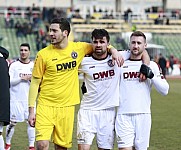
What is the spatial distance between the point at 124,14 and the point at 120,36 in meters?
4.77

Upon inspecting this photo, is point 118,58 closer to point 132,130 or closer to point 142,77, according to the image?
point 142,77

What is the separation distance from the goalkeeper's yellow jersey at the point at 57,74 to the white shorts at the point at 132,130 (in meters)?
0.75

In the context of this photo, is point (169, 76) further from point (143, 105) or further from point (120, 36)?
point (143, 105)

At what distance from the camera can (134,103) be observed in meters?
9.06

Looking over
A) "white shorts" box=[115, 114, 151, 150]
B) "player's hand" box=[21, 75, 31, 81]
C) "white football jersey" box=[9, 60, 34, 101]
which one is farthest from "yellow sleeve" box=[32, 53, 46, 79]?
"white football jersey" box=[9, 60, 34, 101]

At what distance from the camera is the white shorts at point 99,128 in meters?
9.16

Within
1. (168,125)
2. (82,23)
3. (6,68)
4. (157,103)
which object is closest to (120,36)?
(82,23)

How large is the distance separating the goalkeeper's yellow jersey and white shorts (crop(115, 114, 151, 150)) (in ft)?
2.47

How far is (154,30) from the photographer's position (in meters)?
51.6

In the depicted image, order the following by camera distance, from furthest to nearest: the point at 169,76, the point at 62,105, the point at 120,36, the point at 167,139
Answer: the point at 120,36, the point at 169,76, the point at 167,139, the point at 62,105

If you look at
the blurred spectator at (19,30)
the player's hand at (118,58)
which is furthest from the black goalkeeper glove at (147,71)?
the blurred spectator at (19,30)

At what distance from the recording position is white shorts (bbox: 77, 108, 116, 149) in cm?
916

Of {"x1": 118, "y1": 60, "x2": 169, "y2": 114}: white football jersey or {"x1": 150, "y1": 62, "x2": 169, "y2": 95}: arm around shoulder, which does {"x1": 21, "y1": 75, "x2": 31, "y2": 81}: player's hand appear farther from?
{"x1": 150, "y1": 62, "x2": 169, "y2": 95}: arm around shoulder

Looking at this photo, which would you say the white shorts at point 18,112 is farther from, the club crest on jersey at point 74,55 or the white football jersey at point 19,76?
the club crest on jersey at point 74,55
